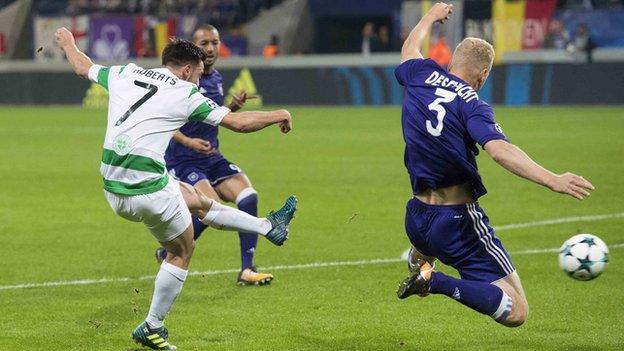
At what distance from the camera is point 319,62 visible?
35.2 m

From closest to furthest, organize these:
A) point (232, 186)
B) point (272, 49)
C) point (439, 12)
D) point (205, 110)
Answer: point (205, 110)
point (439, 12)
point (232, 186)
point (272, 49)

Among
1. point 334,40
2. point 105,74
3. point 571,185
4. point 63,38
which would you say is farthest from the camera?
point 334,40

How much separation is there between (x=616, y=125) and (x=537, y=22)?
10427 millimetres

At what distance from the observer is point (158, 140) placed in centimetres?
768

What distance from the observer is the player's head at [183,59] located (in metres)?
7.84

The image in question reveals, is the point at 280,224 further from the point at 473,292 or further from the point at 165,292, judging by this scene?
the point at 473,292

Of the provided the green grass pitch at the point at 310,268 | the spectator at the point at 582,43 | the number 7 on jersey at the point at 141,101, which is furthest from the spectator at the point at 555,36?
the number 7 on jersey at the point at 141,101

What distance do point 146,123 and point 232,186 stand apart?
3.11 meters

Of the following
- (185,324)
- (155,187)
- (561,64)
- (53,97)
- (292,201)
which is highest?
(155,187)

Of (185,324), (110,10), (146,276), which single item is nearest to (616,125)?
(146,276)

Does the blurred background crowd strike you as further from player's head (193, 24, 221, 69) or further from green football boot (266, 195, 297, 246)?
green football boot (266, 195, 297, 246)

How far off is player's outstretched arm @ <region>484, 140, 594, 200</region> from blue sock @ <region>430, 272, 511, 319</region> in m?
0.96

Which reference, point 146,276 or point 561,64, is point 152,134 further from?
point 561,64

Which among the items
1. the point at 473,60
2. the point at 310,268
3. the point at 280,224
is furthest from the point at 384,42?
the point at 473,60
